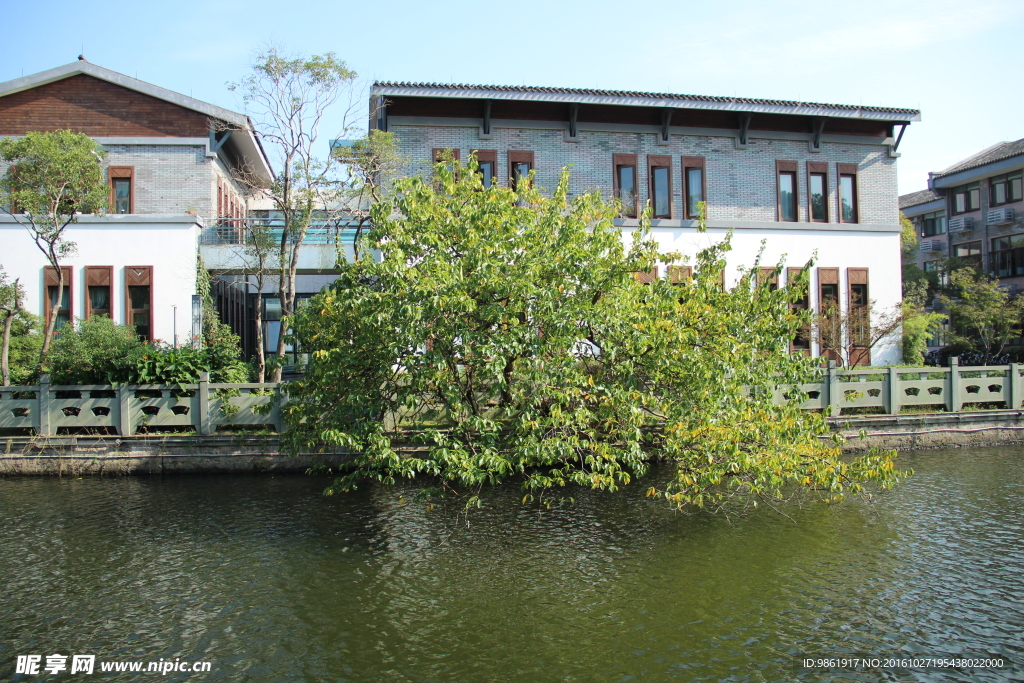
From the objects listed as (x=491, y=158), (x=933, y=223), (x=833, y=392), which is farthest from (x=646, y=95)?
(x=933, y=223)

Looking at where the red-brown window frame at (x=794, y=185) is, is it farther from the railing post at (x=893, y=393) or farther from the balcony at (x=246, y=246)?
the balcony at (x=246, y=246)

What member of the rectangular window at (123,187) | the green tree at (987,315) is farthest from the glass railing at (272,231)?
the green tree at (987,315)

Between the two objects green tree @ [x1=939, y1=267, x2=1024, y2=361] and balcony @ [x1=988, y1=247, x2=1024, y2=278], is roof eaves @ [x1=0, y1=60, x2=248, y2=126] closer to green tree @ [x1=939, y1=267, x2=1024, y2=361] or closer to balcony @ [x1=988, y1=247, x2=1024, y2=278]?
green tree @ [x1=939, y1=267, x2=1024, y2=361]

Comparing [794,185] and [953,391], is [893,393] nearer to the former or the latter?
[953,391]

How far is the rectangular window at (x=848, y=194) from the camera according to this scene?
76.5 feet

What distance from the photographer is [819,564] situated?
934 cm

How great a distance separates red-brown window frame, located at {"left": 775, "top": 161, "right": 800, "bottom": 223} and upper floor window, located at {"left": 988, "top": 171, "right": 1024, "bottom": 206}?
20405mm

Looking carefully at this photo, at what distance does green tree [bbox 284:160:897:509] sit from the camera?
1016 cm

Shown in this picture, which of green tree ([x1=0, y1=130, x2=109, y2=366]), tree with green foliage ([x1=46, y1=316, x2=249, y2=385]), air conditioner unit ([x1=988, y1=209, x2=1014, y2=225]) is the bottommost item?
tree with green foliage ([x1=46, y1=316, x2=249, y2=385])

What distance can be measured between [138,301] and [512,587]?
15645 mm

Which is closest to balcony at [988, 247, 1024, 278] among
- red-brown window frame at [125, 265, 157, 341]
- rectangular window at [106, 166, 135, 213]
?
red-brown window frame at [125, 265, 157, 341]

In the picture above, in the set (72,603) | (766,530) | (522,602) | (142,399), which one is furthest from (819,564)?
(142,399)

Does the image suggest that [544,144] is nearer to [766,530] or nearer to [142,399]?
[142,399]

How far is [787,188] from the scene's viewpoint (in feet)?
75.6
